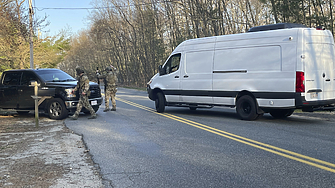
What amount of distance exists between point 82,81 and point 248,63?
5593 mm

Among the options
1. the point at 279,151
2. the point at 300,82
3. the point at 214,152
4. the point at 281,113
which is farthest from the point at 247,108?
the point at 214,152

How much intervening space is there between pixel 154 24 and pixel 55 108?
1178 inches

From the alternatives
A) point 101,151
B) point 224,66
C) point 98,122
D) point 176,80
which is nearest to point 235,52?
point 224,66

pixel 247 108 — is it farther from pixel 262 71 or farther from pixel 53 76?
pixel 53 76

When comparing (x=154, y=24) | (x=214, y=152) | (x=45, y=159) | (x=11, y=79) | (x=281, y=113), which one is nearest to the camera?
(x=45, y=159)

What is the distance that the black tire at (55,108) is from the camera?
11.6 metres

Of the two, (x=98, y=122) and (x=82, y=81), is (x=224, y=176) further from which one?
(x=82, y=81)

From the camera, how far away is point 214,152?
625 centimetres

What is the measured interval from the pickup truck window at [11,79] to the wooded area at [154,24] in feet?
7.06

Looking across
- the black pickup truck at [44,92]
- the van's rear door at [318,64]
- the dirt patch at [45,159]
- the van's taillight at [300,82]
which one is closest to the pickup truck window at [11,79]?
the black pickup truck at [44,92]

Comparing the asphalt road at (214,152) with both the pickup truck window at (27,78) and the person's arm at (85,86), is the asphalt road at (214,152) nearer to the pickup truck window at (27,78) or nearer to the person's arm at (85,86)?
the person's arm at (85,86)

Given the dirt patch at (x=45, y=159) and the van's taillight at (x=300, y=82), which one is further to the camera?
the van's taillight at (x=300, y=82)

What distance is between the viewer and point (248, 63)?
33.0ft

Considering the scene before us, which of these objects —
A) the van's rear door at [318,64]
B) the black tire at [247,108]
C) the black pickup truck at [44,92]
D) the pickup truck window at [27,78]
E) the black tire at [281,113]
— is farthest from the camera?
the pickup truck window at [27,78]
